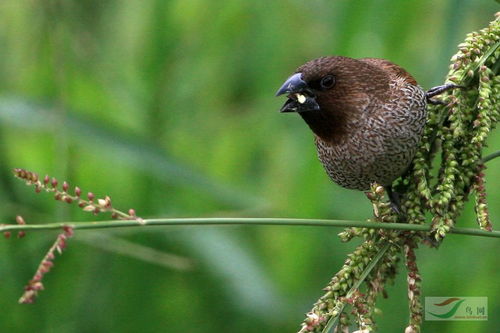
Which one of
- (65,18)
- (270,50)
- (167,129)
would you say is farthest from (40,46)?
(270,50)

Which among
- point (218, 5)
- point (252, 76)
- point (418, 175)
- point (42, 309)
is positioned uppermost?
point (218, 5)

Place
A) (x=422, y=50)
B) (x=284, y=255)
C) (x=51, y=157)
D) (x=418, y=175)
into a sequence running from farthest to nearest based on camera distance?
(x=422, y=50) < (x=51, y=157) < (x=284, y=255) < (x=418, y=175)

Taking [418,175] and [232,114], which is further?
[232,114]

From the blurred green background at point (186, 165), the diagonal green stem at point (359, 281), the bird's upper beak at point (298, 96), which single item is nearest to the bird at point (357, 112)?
the bird's upper beak at point (298, 96)

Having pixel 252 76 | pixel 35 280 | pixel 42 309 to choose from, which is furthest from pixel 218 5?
pixel 35 280

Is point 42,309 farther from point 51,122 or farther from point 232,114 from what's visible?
point 232,114

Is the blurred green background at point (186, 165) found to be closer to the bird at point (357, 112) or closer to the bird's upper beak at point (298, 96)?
the bird at point (357, 112)

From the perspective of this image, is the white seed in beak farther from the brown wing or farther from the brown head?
the brown wing

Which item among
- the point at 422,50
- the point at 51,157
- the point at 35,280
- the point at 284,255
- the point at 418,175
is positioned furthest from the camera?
the point at 422,50

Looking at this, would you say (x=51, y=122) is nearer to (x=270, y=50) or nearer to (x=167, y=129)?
(x=167, y=129)

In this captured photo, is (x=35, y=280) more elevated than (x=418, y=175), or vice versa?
(x=418, y=175)
